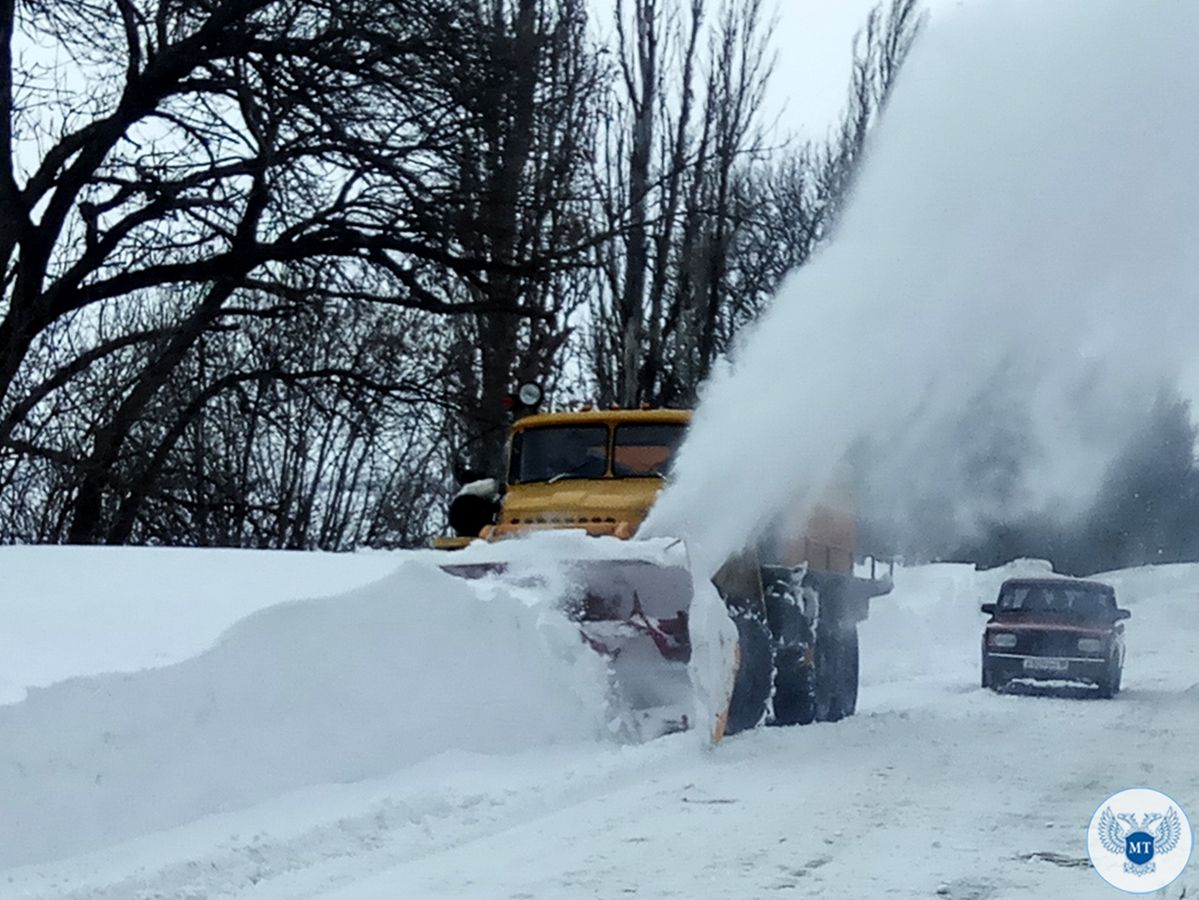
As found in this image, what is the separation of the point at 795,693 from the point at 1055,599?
29.6 ft

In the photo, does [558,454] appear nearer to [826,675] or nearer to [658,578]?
[658,578]

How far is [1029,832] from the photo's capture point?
7504 mm

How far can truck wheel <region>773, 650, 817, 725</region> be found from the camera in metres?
12.5

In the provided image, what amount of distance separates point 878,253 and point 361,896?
713 cm

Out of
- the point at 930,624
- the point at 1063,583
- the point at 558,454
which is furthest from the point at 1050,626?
the point at 930,624

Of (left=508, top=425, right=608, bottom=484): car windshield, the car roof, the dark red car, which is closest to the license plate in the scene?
the dark red car

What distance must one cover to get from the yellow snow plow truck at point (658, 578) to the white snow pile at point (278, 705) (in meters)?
0.55

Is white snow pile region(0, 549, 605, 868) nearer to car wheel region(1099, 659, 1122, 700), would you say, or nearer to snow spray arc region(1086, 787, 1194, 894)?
snow spray arc region(1086, 787, 1194, 894)

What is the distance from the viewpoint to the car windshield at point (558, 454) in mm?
12797

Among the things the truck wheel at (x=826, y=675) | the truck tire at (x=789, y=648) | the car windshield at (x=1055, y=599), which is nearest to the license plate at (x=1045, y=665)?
the car windshield at (x=1055, y=599)

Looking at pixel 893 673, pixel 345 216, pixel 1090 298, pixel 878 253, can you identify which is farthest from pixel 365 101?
pixel 893 673

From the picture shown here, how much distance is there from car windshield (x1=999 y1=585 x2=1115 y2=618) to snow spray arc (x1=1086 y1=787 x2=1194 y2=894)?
37.3 feet

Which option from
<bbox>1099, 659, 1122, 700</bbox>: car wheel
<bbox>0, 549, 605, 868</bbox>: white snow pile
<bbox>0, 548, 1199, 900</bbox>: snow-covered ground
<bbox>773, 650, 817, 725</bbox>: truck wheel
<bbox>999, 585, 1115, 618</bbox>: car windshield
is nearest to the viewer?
<bbox>0, 548, 1199, 900</bbox>: snow-covered ground

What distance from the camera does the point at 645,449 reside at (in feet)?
41.4
